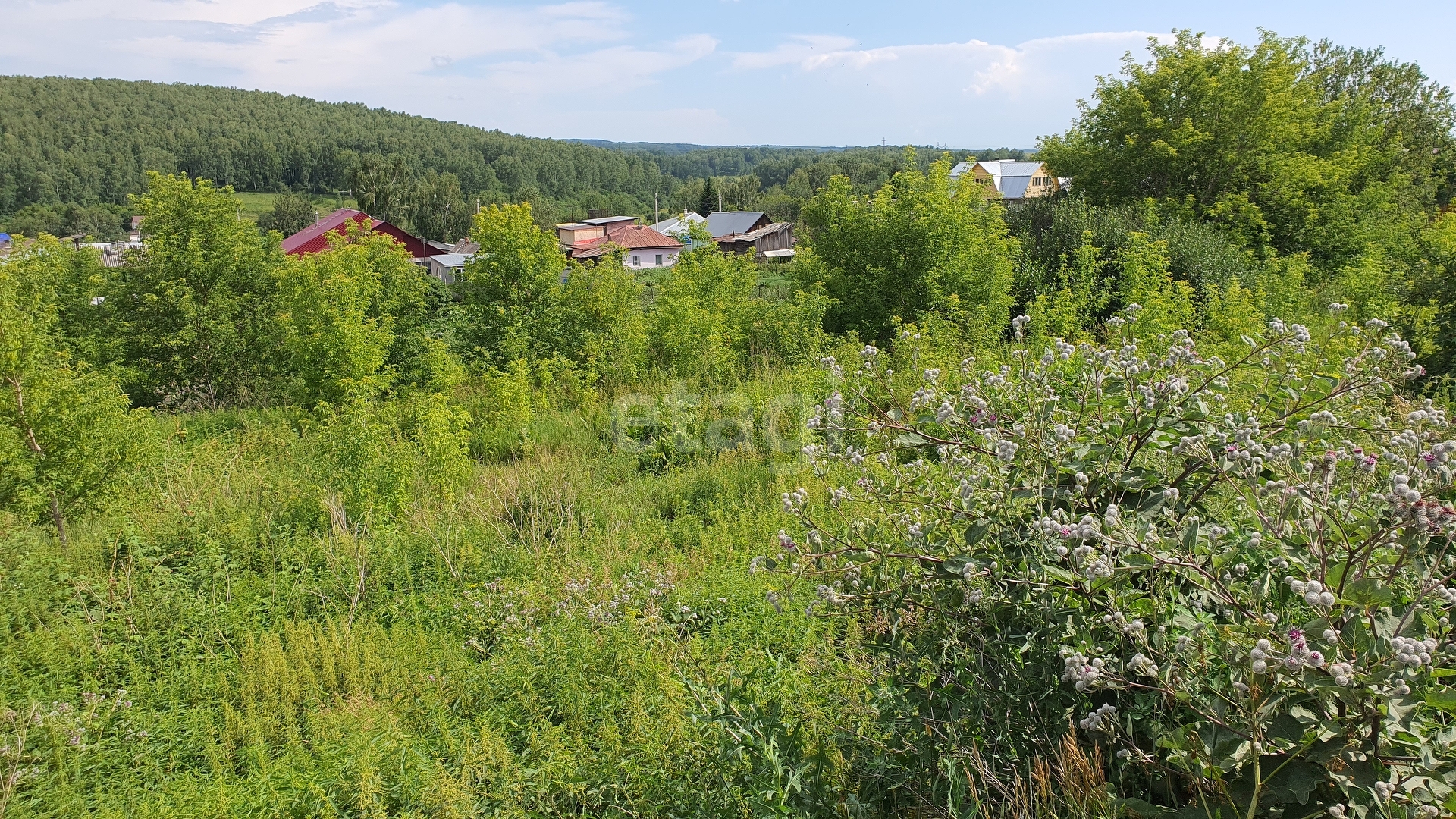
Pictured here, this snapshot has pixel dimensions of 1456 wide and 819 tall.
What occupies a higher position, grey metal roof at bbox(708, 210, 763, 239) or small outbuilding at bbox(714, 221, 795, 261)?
grey metal roof at bbox(708, 210, 763, 239)

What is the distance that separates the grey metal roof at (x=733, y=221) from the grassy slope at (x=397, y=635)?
61.0 metres

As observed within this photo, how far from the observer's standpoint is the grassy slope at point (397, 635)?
3.21 metres

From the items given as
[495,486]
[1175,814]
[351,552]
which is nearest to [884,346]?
[495,486]

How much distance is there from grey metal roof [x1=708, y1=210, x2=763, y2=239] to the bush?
64557mm

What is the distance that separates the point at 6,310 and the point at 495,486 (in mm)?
3700

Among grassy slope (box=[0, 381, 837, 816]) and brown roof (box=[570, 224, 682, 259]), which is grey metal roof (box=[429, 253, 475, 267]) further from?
grassy slope (box=[0, 381, 837, 816])

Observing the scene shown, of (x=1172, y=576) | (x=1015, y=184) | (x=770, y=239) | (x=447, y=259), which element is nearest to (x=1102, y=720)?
(x=1172, y=576)

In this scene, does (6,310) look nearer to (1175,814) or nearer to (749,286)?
(1175,814)

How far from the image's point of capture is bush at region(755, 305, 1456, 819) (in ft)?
5.22

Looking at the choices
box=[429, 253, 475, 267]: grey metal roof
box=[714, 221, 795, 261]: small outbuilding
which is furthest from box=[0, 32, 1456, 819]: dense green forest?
box=[714, 221, 795, 261]: small outbuilding

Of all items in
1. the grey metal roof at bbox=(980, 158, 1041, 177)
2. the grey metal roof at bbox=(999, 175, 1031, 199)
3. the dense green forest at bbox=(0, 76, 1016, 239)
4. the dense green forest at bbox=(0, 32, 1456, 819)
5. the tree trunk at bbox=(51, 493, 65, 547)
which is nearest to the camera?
the dense green forest at bbox=(0, 32, 1456, 819)

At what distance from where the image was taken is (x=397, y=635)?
4.57m

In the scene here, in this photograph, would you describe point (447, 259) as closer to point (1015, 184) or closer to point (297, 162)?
point (1015, 184)

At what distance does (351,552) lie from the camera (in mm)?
5605
